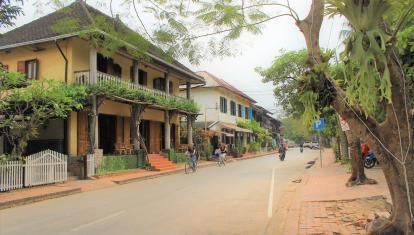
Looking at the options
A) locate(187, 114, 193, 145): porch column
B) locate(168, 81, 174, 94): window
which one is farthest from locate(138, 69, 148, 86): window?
locate(187, 114, 193, 145): porch column

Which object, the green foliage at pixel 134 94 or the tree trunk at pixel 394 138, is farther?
the green foliage at pixel 134 94

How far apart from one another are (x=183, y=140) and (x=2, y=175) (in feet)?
78.8

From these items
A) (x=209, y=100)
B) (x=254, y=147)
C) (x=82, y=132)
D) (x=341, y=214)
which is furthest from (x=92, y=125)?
(x=254, y=147)

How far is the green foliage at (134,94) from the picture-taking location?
21641 mm

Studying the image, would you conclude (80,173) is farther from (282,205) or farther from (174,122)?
(174,122)

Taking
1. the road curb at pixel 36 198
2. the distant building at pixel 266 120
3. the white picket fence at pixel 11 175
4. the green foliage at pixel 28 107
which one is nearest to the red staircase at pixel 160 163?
the green foliage at pixel 28 107

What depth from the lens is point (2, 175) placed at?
49.6 ft

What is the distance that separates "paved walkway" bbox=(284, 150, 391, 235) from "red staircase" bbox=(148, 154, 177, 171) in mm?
12768

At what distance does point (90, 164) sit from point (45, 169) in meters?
3.34

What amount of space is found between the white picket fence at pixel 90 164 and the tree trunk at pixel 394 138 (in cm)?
1536

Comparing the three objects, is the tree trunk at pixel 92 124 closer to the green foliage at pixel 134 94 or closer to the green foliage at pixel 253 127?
the green foliage at pixel 134 94

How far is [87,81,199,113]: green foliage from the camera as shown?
21641 mm

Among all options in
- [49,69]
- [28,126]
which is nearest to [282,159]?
[49,69]

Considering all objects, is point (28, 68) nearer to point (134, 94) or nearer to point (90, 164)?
point (134, 94)
